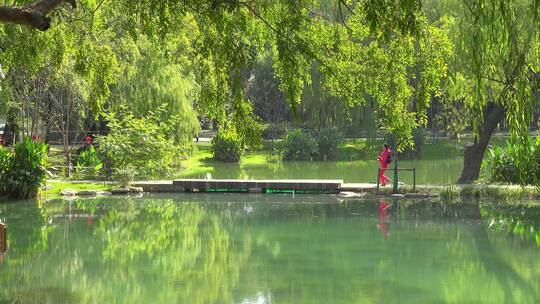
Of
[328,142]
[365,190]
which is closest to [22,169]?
[365,190]

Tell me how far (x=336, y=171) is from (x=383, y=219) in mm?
14977

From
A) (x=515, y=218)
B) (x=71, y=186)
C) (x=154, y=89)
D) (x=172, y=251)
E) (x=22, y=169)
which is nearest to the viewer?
(x=172, y=251)

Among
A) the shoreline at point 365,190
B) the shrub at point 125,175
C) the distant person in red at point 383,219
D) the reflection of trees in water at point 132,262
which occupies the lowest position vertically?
the reflection of trees in water at point 132,262

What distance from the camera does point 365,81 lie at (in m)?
13.2

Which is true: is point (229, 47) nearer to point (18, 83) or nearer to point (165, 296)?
point (165, 296)

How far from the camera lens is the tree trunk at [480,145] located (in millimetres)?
26469

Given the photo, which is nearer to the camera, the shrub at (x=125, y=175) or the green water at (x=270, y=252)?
the green water at (x=270, y=252)

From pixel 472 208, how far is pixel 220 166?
18.5 metres

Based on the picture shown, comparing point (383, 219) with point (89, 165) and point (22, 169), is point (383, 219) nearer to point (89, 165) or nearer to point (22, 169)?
point (22, 169)

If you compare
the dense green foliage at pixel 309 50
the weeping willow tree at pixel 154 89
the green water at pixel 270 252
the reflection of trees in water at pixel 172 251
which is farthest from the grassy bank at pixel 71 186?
the dense green foliage at pixel 309 50

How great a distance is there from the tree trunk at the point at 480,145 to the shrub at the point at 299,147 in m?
16.0

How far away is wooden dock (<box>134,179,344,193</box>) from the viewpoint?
26969mm

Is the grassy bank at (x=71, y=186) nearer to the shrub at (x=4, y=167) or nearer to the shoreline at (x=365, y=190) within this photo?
the shoreline at (x=365, y=190)

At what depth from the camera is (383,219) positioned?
21.2 metres
